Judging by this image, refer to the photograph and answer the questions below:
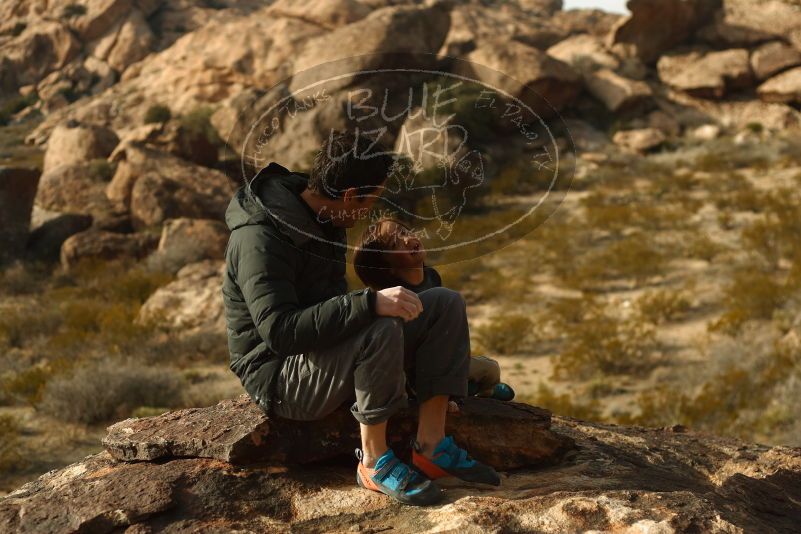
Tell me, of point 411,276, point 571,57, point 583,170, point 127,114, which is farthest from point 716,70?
point 411,276

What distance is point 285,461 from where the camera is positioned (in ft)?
9.04

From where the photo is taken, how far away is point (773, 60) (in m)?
22.0

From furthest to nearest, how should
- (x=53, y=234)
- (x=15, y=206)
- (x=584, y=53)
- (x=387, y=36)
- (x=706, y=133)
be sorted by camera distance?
(x=584, y=53) → (x=706, y=133) → (x=387, y=36) → (x=53, y=234) → (x=15, y=206)

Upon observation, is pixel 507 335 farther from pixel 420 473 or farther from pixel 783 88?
pixel 783 88

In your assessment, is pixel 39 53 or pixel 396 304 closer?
pixel 396 304

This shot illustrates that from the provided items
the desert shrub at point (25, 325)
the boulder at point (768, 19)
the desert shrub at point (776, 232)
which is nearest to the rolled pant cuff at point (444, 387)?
the desert shrub at point (25, 325)

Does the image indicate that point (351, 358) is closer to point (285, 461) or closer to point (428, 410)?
point (428, 410)

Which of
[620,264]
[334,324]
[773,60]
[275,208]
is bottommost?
[620,264]

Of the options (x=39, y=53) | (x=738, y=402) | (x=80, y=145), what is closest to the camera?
(x=738, y=402)

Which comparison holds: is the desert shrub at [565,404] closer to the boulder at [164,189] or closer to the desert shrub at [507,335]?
the desert shrub at [507,335]

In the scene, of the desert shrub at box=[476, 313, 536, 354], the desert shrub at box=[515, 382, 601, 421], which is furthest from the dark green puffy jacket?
the desert shrub at box=[476, 313, 536, 354]

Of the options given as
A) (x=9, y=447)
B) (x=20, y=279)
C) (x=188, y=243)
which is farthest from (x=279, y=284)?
(x=20, y=279)

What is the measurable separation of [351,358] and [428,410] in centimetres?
40

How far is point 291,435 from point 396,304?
2.59 ft
